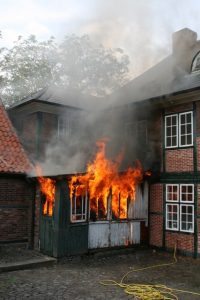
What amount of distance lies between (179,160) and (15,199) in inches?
238

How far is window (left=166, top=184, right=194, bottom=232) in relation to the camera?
11.6 m

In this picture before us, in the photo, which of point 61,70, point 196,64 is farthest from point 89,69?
point 196,64

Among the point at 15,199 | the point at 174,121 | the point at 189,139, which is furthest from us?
the point at 174,121

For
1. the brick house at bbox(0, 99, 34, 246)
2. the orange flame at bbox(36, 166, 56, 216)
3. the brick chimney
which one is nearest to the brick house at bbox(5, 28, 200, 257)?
the brick chimney

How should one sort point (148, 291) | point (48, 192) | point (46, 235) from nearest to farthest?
point (148, 291), point (46, 235), point (48, 192)

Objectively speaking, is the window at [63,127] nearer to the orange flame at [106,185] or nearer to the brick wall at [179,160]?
the orange flame at [106,185]

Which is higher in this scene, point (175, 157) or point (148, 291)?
point (175, 157)

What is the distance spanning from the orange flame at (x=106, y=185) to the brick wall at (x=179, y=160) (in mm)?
1094

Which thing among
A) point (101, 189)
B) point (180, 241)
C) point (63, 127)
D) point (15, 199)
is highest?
point (63, 127)

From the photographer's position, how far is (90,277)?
8.55m

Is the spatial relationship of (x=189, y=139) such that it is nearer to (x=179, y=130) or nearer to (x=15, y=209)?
(x=179, y=130)

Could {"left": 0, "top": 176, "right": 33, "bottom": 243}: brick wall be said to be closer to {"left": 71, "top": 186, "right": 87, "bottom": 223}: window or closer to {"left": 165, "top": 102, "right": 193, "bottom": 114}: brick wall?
{"left": 71, "top": 186, "right": 87, "bottom": 223}: window

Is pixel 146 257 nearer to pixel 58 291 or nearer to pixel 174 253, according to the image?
pixel 174 253

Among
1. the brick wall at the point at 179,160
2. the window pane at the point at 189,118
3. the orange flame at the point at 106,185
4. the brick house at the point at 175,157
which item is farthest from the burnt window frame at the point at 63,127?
the window pane at the point at 189,118
